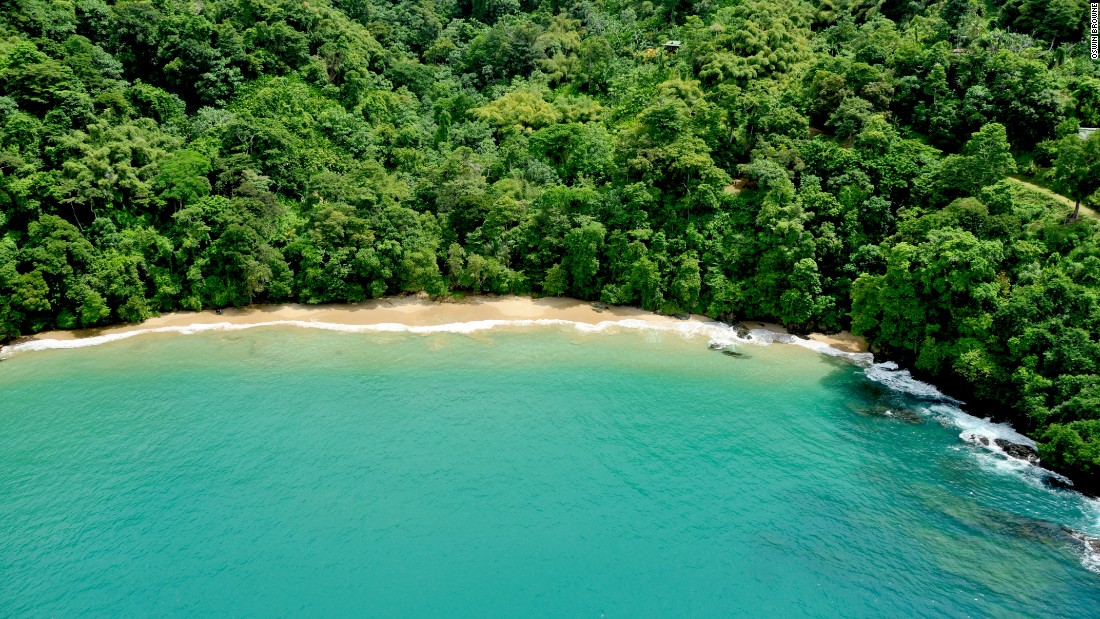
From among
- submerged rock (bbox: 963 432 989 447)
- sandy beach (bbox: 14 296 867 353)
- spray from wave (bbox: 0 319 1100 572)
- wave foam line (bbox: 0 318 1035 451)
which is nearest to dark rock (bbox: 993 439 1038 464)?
spray from wave (bbox: 0 319 1100 572)

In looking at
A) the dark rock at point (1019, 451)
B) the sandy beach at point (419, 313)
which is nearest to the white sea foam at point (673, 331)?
the sandy beach at point (419, 313)

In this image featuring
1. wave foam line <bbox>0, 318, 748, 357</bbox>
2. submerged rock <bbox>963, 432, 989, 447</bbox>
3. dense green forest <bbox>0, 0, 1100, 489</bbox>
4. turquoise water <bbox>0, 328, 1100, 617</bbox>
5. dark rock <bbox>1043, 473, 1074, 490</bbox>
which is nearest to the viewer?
turquoise water <bbox>0, 328, 1100, 617</bbox>

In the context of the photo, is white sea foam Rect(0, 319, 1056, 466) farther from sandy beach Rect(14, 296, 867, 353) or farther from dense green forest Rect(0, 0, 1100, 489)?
dense green forest Rect(0, 0, 1100, 489)

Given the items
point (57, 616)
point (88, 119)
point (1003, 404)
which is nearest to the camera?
point (57, 616)

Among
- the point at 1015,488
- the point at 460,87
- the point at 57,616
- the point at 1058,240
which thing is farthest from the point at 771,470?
the point at 460,87

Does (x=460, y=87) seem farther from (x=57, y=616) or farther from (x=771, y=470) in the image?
(x=57, y=616)

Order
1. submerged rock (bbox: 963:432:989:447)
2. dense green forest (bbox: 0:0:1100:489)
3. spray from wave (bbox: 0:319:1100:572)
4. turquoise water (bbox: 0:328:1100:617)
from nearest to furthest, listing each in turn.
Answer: turquoise water (bbox: 0:328:1100:617) → submerged rock (bbox: 963:432:989:447) → spray from wave (bbox: 0:319:1100:572) → dense green forest (bbox: 0:0:1100:489)
